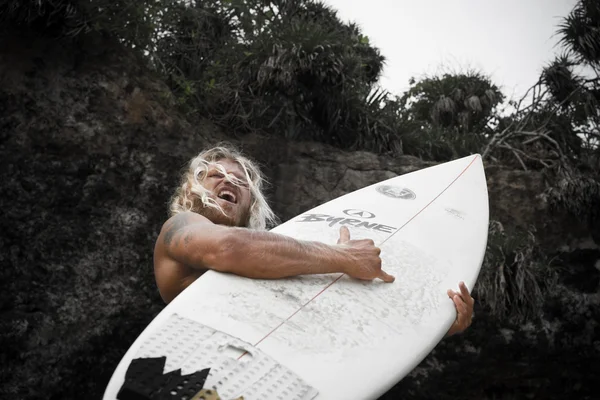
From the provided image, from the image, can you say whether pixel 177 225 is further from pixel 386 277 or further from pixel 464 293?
pixel 464 293

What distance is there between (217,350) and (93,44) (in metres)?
3.89

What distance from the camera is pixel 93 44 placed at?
Result: 454cm

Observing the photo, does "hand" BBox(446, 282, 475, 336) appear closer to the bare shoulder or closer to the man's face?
the man's face

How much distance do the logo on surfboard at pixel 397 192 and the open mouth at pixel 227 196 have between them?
1.31 meters

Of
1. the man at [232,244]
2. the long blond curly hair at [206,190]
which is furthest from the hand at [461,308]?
the long blond curly hair at [206,190]

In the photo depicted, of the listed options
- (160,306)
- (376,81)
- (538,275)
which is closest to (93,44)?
(160,306)

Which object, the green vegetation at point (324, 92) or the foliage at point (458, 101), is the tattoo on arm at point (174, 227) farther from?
the foliage at point (458, 101)

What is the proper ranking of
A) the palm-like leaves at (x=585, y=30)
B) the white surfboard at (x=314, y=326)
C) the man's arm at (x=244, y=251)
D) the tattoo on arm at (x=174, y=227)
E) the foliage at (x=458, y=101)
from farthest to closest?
the foliage at (x=458, y=101) < the palm-like leaves at (x=585, y=30) < the tattoo on arm at (x=174, y=227) < the man's arm at (x=244, y=251) < the white surfboard at (x=314, y=326)

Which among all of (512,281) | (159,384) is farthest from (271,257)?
(512,281)

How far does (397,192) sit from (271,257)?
1.61 m

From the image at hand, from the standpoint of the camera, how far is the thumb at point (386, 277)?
6.58 ft

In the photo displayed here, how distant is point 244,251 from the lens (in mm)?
1621

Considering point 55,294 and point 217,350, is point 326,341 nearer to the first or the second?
point 217,350

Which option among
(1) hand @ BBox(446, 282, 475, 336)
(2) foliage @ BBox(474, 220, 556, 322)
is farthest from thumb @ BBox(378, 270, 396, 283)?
(2) foliage @ BBox(474, 220, 556, 322)
